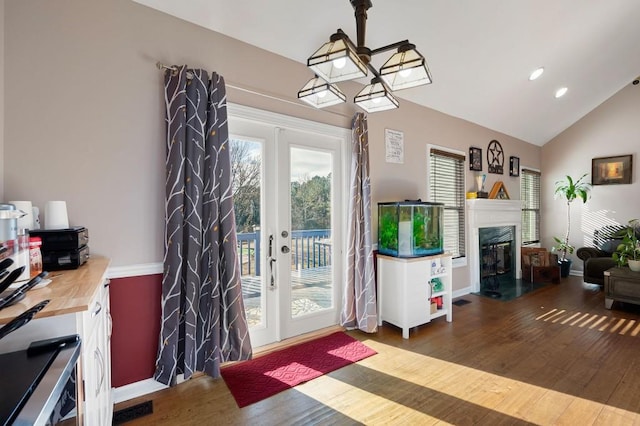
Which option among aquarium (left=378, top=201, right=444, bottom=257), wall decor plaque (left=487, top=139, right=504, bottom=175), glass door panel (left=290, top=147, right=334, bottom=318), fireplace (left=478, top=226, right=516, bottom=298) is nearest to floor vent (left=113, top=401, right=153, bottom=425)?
glass door panel (left=290, top=147, right=334, bottom=318)

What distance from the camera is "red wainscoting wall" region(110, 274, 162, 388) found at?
2008 millimetres

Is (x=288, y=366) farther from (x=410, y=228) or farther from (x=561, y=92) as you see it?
(x=561, y=92)

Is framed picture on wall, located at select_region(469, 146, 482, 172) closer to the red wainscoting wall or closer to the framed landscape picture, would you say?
the framed landscape picture

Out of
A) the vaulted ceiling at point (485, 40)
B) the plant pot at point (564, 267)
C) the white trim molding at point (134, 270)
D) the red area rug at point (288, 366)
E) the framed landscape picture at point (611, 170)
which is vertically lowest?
the red area rug at point (288, 366)

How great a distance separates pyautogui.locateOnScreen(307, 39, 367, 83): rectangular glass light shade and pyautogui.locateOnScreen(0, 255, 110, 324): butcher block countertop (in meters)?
1.45

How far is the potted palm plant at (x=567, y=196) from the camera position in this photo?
552 cm

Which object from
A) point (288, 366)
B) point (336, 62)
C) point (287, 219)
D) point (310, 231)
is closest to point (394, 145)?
point (310, 231)

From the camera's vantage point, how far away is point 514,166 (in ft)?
17.7

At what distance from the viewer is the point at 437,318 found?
3568 mm

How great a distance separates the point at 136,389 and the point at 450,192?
169 inches

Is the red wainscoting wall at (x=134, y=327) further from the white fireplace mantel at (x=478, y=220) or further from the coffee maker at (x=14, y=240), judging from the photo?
the white fireplace mantel at (x=478, y=220)

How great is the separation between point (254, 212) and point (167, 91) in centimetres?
115

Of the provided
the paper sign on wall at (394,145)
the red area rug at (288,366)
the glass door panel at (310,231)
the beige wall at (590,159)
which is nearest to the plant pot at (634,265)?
the beige wall at (590,159)

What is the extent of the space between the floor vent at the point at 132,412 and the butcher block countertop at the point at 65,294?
102 centimetres
